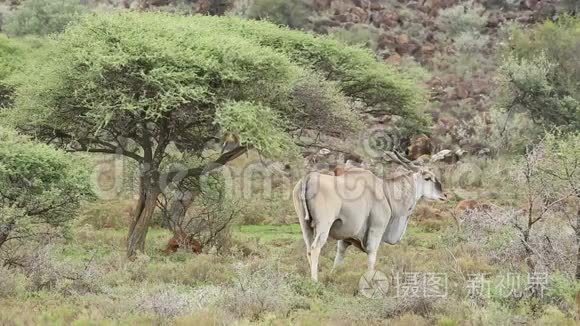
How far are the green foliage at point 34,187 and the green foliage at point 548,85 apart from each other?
68.8ft

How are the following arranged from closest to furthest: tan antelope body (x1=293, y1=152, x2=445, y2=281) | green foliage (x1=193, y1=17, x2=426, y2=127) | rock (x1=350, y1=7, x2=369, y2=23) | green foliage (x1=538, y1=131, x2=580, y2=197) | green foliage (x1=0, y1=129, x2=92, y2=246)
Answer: green foliage (x1=0, y1=129, x2=92, y2=246) < green foliage (x1=538, y1=131, x2=580, y2=197) < tan antelope body (x1=293, y1=152, x2=445, y2=281) < green foliage (x1=193, y1=17, x2=426, y2=127) < rock (x1=350, y1=7, x2=369, y2=23)

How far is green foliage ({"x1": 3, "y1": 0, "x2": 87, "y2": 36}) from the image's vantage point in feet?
137

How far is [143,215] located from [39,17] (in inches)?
1225

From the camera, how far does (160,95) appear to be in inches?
541

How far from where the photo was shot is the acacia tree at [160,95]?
13.9 m

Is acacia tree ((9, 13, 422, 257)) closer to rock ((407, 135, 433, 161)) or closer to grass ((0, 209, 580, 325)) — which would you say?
grass ((0, 209, 580, 325))

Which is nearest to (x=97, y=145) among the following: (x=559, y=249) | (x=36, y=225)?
(x=36, y=225)

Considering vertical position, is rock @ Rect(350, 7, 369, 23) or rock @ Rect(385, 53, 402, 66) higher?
rock @ Rect(350, 7, 369, 23)

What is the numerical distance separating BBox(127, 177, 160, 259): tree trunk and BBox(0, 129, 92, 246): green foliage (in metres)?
3.40

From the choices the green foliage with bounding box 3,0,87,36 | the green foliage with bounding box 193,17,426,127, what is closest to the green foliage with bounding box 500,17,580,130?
the green foliage with bounding box 193,17,426,127

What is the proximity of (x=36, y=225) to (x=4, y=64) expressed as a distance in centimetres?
1558

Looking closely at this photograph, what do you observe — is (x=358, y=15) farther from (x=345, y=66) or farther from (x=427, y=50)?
(x=345, y=66)

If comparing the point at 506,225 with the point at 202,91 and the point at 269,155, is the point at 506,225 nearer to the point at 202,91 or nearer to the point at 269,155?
the point at 269,155

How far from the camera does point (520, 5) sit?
49906mm
